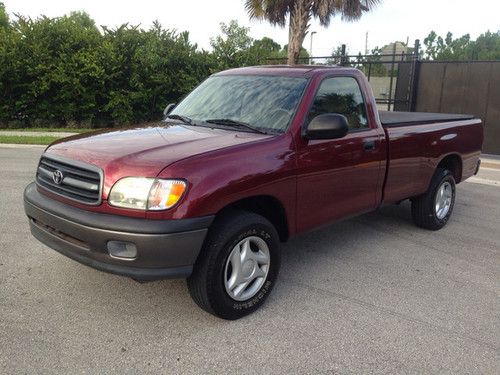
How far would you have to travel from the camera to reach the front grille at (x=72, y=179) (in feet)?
10.4

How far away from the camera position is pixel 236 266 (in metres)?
3.47

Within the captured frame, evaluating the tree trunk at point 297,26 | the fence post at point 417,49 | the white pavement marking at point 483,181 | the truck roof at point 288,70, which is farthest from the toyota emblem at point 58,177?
the tree trunk at point 297,26

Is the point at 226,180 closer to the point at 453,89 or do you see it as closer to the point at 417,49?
the point at 453,89

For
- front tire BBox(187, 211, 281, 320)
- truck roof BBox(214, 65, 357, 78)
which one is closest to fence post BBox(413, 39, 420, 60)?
truck roof BBox(214, 65, 357, 78)

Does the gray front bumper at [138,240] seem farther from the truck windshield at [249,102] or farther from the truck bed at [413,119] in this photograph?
the truck bed at [413,119]

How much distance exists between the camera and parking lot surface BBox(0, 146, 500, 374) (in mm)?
2982

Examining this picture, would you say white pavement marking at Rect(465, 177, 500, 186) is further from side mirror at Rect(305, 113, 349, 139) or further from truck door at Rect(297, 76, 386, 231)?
side mirror at Rect(305, 113, 349, 139)

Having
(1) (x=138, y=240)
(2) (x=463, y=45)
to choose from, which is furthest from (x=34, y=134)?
(2) (x=463, y=45)

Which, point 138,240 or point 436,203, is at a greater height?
point 138,240

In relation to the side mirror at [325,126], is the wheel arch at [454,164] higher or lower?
lower

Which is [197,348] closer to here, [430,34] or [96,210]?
[96,210]

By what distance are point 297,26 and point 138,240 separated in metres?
14.9

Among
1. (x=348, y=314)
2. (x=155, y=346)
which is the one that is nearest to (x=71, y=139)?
(x=155, y=346)

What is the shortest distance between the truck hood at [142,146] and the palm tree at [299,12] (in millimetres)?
12662
